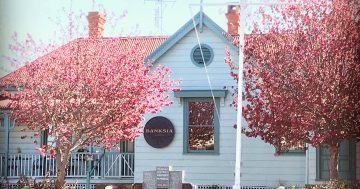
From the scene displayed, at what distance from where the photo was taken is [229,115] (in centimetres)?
1132

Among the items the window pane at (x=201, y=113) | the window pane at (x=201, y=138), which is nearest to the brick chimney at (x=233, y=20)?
the window pane at (x=201, y=113)

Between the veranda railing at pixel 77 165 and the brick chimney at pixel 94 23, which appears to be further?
the veranda railing at pixel 77 165

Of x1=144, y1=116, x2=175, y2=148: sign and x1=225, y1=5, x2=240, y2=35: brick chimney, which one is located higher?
x1=225, y1=5, x2=240, y2=35: brick chimney

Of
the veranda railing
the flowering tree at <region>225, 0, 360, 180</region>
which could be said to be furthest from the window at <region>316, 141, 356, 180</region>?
the veranda railing

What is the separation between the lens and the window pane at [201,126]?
1139 cm

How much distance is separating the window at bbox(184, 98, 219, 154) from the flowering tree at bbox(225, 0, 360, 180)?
235 cm

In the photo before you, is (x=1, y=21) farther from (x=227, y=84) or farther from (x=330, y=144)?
(x=227, y=84)

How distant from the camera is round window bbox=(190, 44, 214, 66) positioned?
1145cm

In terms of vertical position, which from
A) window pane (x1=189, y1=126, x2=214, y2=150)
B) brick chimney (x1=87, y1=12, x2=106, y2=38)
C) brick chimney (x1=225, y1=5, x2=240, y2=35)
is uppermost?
brick chimney (x1=225, y1=5, x2=240, y2=35)

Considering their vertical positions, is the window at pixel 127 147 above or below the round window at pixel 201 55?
below

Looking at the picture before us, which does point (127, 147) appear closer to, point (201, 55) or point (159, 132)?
point (159, 132)

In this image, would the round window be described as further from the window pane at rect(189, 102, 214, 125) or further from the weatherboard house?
the window pane at rect(189, 102, 214, 125)

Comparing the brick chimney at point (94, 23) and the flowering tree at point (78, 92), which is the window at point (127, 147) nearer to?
the brick chimney at point (94, 23)

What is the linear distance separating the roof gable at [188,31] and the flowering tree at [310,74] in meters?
2.20
